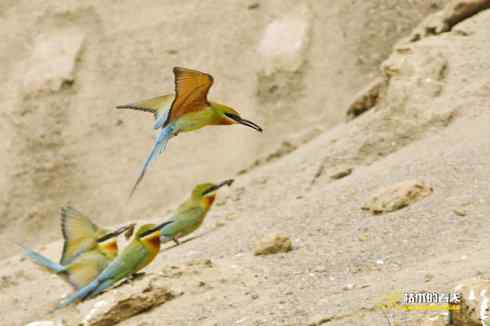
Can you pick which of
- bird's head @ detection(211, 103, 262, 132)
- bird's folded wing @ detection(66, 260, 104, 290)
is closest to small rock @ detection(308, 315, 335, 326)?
bird's head @ detection(211, 103, 262, 132)

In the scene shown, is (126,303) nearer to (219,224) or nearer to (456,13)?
(219,224)

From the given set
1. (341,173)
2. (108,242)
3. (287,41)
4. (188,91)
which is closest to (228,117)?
(188,91)

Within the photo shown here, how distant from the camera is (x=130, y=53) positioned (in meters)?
11.3

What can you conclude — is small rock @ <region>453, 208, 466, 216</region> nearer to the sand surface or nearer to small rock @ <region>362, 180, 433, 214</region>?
the sand surface

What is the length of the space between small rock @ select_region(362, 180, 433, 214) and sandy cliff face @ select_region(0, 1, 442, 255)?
5.14 m

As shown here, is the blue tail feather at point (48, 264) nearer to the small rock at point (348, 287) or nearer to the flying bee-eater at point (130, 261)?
the flying bee-eater at point (130, 261)

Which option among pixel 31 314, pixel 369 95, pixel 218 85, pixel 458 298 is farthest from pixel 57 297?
pixel 218 85

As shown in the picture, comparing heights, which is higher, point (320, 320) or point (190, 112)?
point (190, 112)

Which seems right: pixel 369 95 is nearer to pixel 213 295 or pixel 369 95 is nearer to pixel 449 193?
pixel 449 193

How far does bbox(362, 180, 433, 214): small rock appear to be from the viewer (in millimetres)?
4609

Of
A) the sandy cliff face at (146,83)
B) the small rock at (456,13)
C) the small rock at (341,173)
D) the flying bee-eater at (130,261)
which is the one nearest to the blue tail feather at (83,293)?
the flying bee-eater at (130,261)

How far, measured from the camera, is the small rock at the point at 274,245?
173 inches

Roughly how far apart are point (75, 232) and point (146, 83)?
21.5 feet

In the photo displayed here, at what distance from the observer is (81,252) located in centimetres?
453
